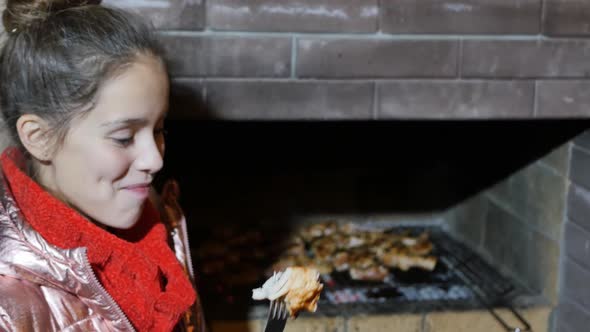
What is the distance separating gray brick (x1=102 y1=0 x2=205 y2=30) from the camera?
1.58m

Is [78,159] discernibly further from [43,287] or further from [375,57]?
[375,57]

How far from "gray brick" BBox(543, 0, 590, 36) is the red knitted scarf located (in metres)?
0.93

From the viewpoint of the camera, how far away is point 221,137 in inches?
94.7

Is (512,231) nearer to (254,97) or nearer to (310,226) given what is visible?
(310,226)

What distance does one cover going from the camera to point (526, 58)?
176 centimetres

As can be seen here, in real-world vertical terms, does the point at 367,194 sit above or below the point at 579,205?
below

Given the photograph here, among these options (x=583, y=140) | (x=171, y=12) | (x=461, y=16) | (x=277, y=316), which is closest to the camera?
(x=277, y=316)

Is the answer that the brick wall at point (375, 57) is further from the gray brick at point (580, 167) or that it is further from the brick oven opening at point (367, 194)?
the brick oven opening at point (367, 194)

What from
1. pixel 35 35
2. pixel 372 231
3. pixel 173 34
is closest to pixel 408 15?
pixel 173 34

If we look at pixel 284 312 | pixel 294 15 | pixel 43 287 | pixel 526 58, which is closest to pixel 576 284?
pixel 526 58

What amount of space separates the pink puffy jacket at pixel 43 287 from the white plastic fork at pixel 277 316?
236 mm

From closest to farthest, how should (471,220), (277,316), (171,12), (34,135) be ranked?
(277,316) → (34,135) → (171,12) → (471,220)

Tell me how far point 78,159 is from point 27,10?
252 mm

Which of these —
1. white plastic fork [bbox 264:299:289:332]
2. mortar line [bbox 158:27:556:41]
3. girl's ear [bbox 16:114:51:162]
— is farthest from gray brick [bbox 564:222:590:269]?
girl's ear [bbox 16:114:51:162]
